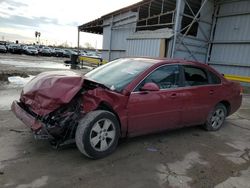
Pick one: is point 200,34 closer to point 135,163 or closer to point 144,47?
point 144,47

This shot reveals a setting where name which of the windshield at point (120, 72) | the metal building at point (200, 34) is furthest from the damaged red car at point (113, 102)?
the metal building at point (200, 34)

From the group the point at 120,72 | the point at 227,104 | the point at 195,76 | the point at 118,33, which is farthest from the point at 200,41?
the point at 120,72

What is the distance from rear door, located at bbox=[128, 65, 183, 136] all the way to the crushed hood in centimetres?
94

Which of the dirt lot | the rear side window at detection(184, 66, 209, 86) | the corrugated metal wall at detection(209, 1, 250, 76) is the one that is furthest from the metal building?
the dirt lot

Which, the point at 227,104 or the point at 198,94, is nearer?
the point at 198,94

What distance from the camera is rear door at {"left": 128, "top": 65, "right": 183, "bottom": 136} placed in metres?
3.91

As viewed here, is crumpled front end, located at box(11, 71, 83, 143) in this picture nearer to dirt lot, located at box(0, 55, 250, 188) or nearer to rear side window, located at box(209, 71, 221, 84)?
dirt lot, located at box(0, 55, 250, 188)

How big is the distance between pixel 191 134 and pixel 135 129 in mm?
1728

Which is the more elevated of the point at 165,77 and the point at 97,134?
the point at 165,77

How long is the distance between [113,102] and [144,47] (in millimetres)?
10958

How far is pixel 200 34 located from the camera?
14.4m

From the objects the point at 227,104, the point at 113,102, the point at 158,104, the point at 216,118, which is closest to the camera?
the point at 113,102

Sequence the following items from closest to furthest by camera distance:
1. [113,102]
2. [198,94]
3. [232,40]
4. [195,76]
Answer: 1. [113,102]
2. [198,94]
3. [195,76]
4. [232,40]

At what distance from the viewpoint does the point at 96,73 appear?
471cm
